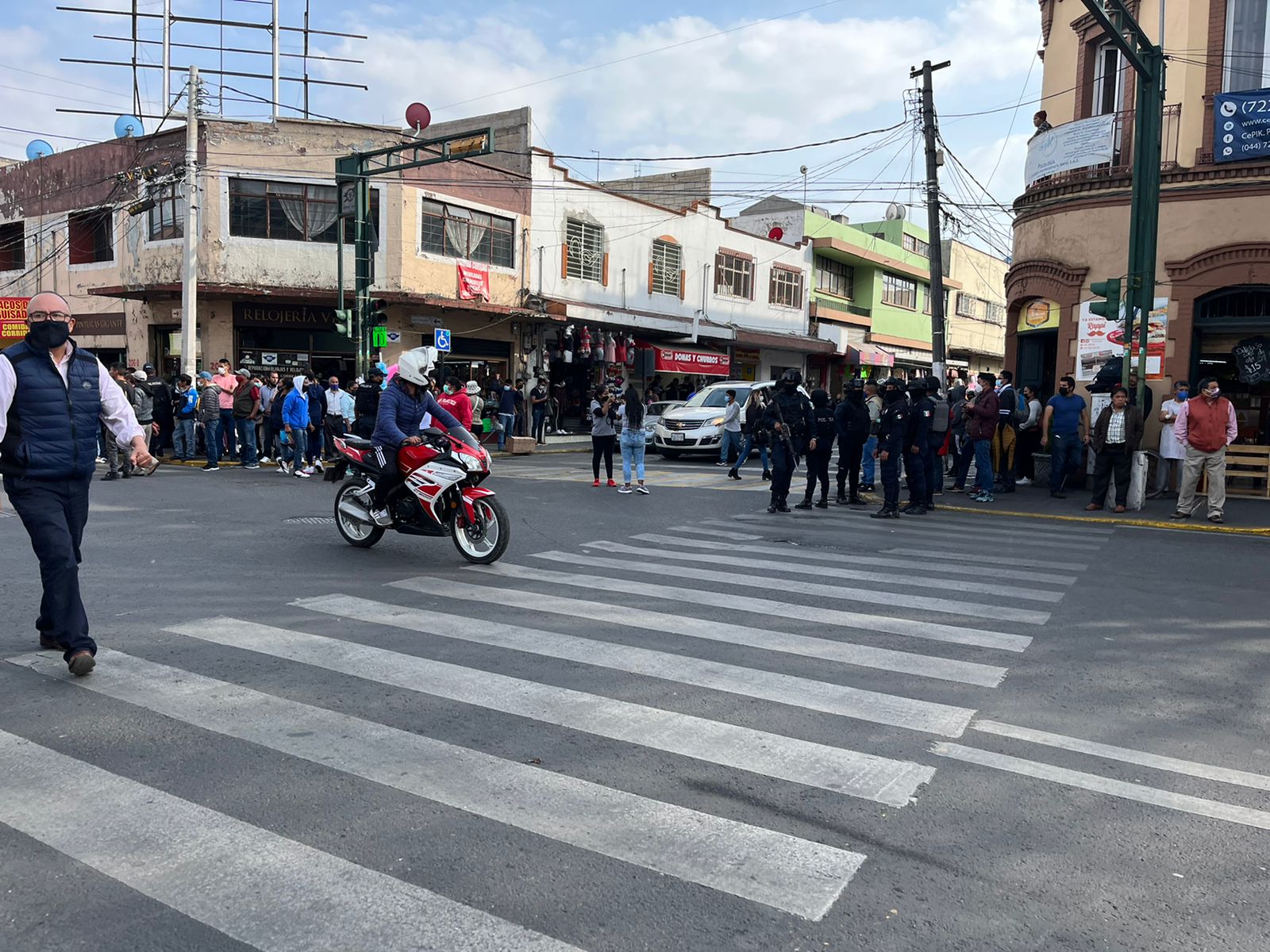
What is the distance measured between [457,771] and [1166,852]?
2.66 meters

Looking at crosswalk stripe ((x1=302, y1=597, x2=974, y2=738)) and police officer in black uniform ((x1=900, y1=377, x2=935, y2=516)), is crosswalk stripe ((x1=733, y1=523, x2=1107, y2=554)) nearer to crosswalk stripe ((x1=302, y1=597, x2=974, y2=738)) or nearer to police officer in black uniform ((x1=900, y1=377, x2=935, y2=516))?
police officer in black uniform ((x1=900, y1=377, x2=935, y2=516))

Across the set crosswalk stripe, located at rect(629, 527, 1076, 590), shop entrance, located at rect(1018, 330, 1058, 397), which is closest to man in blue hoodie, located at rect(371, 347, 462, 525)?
crosswalk stripe, located at rect(629, 527, 1076, 590)

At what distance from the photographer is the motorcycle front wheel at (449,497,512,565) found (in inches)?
333

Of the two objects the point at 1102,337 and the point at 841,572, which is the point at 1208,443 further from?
the point at 841,572

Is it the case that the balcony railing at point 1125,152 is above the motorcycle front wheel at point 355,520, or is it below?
above

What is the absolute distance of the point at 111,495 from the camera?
520 inches

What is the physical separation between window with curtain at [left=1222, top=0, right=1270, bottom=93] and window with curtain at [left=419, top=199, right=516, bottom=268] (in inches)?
722

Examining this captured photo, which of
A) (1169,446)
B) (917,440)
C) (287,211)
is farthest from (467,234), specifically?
(1169,446)

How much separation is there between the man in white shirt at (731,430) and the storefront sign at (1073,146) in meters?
7.07

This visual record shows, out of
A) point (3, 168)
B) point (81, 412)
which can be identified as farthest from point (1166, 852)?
point (3, 168)

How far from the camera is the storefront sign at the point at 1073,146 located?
1670cm

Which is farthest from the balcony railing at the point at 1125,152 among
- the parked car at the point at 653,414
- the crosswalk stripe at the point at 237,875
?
the crosswalk stripe at the point at 237,875

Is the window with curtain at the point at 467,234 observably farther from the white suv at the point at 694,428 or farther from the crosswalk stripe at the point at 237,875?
the crosswalk stripe at the point at 237,875

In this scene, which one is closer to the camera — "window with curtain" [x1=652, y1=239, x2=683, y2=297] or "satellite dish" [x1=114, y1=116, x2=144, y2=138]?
"satellite dish" [x1=114, y1=116, x2=144, y2=138]
